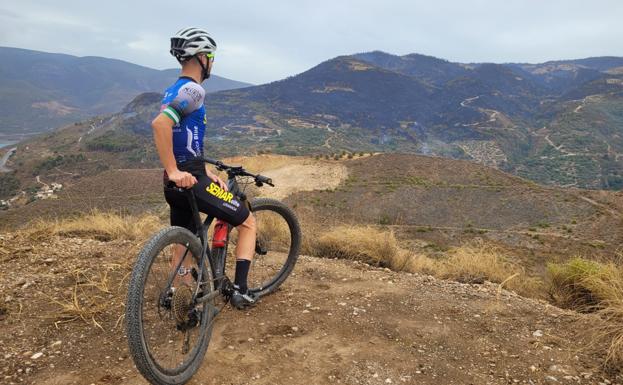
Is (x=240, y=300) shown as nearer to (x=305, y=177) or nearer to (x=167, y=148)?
(x=167, y=148)

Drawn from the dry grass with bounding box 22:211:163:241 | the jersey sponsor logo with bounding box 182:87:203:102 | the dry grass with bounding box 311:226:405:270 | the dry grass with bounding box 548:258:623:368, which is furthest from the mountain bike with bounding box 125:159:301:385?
the dry grass with bounding box 22:211:163:241

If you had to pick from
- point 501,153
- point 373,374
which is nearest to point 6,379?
point 373,374

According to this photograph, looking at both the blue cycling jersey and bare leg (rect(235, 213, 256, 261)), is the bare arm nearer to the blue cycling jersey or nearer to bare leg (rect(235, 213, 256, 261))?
the blue cycling jersey

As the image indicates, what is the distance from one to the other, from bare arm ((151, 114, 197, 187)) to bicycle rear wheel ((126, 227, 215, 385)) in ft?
1.23

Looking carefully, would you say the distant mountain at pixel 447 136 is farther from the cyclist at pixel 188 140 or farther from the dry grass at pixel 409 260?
the cyclist at pixel 188 140

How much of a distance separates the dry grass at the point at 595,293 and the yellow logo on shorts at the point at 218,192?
337 cm

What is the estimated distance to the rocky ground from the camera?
3.30m

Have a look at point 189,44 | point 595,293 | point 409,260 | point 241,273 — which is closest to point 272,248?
point 409,260

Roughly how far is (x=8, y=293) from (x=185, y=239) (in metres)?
2.66

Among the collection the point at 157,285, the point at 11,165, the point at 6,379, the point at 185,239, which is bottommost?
the point at 11,165

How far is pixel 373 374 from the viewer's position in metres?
3.34

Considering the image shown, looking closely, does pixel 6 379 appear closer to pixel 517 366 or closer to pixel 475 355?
pixel 475 355

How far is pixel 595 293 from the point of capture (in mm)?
4965

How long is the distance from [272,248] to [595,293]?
13.8 ft
